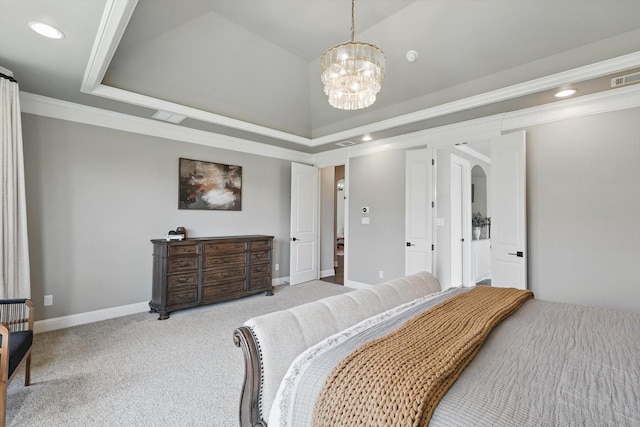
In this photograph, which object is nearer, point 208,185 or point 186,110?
point 186,110

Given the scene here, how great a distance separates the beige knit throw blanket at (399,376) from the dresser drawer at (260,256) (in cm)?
345

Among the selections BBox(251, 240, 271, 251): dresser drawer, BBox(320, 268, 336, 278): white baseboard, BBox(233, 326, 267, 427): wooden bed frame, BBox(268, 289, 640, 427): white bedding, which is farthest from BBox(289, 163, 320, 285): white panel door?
BBox(233, 326, 267, 427): wooden bed frame

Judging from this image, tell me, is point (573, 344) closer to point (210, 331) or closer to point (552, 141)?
point (552, 141)

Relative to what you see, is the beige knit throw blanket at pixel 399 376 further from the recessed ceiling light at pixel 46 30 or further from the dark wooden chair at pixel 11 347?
the recessed ceiling light at pixel 46 30

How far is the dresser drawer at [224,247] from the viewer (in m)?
4.03

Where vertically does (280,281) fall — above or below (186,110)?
below

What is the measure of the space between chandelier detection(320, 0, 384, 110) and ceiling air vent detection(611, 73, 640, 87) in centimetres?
231

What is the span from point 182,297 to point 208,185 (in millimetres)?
1710

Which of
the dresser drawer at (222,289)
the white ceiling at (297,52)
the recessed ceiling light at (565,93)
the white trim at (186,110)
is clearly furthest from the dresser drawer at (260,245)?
the recessed ceiling light at (565,93)

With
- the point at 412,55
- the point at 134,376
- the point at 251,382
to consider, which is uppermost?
the point at 412,55

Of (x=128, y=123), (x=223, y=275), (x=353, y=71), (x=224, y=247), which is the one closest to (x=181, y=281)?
(x=223, y=275)

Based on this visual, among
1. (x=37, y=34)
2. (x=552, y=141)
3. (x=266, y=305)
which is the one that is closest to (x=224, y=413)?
(x=266, y=305)

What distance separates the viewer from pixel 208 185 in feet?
14.9

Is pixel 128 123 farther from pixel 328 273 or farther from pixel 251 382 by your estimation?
pixel 328 273
